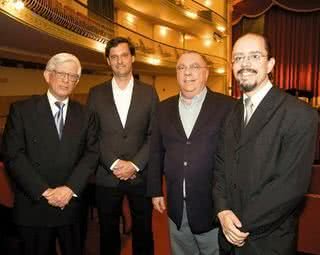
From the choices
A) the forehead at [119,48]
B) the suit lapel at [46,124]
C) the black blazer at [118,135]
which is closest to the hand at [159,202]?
the black blazer at [118,135]

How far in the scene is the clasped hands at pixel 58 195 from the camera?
7.49 feet

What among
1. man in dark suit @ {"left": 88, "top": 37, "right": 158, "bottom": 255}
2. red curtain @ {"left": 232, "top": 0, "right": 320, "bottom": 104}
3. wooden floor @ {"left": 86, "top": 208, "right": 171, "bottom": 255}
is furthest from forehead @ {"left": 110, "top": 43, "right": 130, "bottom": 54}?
red curtain @ {"left": 232, "top": 0, "right": 320, "bottom": 104}

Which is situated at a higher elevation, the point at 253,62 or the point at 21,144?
the point at 253,62

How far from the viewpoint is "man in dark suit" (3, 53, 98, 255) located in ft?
7.54

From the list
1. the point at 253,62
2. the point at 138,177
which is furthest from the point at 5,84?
the point at 253,62

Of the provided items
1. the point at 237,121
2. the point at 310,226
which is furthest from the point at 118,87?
the point at 310,226

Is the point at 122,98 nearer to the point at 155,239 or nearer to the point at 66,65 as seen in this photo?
the point at 66,65

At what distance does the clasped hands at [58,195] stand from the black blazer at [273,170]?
1.06 metres

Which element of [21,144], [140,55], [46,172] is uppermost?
[140,55]

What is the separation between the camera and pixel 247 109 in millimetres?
1947

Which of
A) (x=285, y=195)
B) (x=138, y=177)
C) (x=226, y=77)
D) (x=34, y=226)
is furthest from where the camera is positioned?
(x=226, y=77)

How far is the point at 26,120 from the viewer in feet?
7.61

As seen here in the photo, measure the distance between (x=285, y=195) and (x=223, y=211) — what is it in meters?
0.36

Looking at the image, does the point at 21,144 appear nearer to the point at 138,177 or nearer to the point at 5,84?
the point at 138,177
